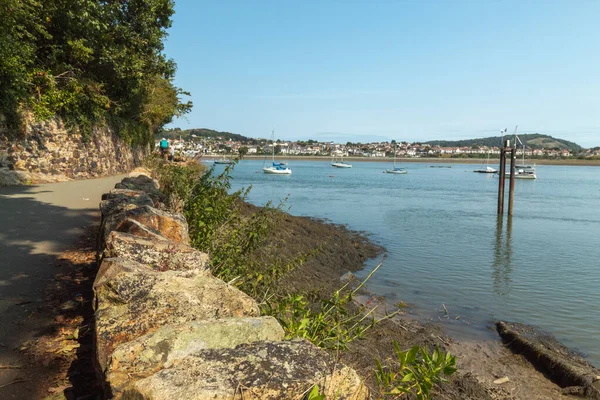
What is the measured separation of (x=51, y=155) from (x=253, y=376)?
1669cm

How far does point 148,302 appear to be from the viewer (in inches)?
113

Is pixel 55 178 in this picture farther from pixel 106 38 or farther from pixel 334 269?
pixel 334 269

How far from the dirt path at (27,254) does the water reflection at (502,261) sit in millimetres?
9410

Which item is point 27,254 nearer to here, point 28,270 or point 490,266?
point 28,270

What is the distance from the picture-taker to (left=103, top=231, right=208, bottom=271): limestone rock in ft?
12.0

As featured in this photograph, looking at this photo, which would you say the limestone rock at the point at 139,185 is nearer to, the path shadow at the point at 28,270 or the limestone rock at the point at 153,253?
the path shadow at the point at 28,270

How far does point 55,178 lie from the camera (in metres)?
16.0

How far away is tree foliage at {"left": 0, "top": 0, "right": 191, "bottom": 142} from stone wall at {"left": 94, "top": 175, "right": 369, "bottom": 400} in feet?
41.6

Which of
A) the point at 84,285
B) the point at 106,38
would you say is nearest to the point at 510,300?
the point at 84,285

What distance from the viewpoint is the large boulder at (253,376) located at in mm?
1975

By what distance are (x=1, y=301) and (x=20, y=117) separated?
12759 mm

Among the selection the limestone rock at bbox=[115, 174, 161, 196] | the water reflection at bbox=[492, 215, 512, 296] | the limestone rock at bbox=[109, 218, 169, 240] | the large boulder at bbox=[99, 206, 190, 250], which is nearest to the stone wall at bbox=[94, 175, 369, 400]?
the limestone rock at bbox=[109, 218, 169, 240]

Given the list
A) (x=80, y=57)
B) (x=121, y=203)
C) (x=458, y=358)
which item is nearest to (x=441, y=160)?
(x=80, y=57)

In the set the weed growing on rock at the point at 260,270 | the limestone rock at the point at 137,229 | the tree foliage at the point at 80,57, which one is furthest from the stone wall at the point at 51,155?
the limestone rock at the point at 137,229
